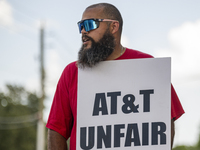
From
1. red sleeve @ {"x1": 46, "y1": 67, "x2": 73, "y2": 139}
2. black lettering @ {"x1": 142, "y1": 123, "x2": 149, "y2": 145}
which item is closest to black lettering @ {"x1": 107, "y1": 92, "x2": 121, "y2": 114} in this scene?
black lettering @ {"x1": 142, "y1": 123, "x2": 149, "y2": 145}

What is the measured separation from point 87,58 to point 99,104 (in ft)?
1.18

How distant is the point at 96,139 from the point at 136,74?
0.52 metres

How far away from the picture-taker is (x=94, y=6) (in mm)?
3041

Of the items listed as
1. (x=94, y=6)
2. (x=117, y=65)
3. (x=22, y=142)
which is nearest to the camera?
(x=117, y=65)

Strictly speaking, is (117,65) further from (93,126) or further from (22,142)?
(22,142)

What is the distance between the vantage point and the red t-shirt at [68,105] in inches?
113

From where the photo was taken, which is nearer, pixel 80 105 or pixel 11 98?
pixel 80 105

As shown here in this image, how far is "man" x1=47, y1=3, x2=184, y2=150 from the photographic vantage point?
289 centimetres

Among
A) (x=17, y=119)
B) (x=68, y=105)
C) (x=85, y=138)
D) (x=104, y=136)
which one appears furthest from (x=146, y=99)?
(x=17, y=119)

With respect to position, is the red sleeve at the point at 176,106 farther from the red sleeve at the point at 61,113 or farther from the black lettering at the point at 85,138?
the red sleeve at the point at 61,113

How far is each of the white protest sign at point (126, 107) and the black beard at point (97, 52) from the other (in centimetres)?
10

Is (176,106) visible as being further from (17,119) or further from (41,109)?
(17,119)

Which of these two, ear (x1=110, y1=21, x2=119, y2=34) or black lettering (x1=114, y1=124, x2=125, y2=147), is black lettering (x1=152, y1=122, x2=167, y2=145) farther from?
ear (x1=110, y1=21, x2=119, y2=34)

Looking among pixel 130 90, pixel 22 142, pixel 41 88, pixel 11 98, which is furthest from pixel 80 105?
pixel 11 98
